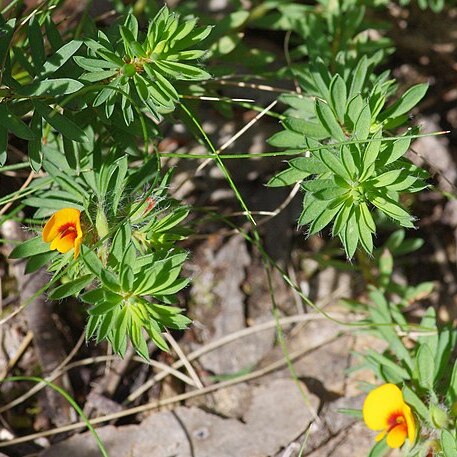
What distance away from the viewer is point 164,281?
8.36 ft

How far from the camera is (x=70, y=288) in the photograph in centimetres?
256

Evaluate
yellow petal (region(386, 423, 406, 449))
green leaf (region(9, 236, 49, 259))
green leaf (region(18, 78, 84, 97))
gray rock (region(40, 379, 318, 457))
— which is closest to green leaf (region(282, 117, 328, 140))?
green leaf (region(18, 78, 84, 97))

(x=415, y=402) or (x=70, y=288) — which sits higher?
(x=70, y=288)

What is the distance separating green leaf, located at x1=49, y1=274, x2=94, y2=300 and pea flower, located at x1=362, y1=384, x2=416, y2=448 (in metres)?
1.25

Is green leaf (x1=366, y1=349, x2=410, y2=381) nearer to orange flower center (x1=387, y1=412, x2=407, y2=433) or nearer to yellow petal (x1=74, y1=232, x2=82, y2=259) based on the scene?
orange flower center (x1=387, y1=412, x2=407, y2=433)

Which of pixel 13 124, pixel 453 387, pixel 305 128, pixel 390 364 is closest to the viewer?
pixel 13 124

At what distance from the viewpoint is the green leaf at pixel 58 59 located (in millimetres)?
2623

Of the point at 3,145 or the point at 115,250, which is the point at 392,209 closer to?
the point at 115,250

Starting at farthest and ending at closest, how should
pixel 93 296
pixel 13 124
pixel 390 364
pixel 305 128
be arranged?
pixel 390 364 → pixel 305 128 → pixel 13 124 → pixel 93 296

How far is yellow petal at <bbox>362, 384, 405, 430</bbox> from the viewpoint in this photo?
9.26 feet

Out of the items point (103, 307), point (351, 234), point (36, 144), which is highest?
point (36, 144)

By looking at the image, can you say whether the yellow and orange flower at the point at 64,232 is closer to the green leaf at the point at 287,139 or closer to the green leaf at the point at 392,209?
the green leaf at the point at 287,139

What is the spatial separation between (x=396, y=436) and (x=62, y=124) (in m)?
1.77

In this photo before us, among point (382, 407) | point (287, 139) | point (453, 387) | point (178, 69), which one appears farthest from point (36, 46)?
point (453, 387)
